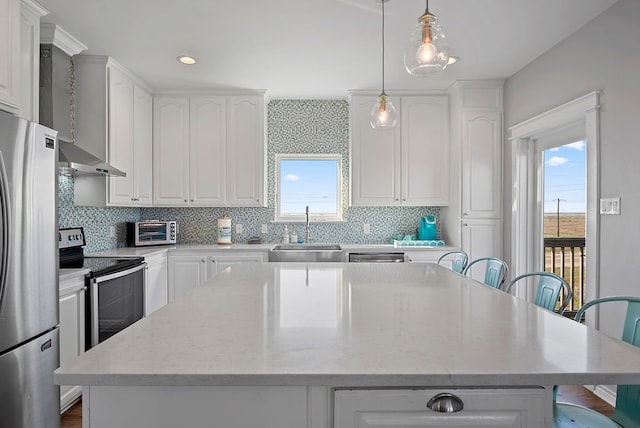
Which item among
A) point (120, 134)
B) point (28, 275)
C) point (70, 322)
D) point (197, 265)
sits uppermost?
point (120, 134)

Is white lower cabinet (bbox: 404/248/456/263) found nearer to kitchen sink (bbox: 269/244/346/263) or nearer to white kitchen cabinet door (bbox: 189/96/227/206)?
kitchen sink (bbox: 269/244/346/263)

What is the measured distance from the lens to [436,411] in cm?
82

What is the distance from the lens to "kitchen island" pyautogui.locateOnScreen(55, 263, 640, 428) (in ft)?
2.54

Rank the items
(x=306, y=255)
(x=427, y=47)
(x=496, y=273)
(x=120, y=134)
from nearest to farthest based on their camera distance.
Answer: (x=427, y=47) < (x=496, y=273) < (x=120, y=134) < (x=306, y=255)

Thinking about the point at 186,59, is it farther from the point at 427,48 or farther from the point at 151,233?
the point at 427,48

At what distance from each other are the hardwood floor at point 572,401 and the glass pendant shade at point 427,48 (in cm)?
214

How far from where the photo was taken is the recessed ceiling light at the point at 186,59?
321cm

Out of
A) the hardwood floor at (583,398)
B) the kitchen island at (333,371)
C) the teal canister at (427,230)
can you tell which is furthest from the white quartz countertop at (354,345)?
the teal canister at (427,230)

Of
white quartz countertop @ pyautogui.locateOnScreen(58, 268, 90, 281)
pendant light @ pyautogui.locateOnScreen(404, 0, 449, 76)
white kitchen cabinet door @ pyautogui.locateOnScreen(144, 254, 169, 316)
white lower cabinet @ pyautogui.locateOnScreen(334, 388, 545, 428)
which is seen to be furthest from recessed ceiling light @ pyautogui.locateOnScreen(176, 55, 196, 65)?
white lower cabinet @ pyautogui.locateOnScreen(334, 388, 545, 428)

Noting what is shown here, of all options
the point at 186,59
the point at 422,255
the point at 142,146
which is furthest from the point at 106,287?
the point at 422,255

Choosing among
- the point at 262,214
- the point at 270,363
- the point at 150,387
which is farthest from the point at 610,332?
the point at 262,214

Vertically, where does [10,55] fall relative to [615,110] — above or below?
above

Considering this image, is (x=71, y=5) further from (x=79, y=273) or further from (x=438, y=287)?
(x=438, y=287)

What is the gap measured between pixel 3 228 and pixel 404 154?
11.2 feet
